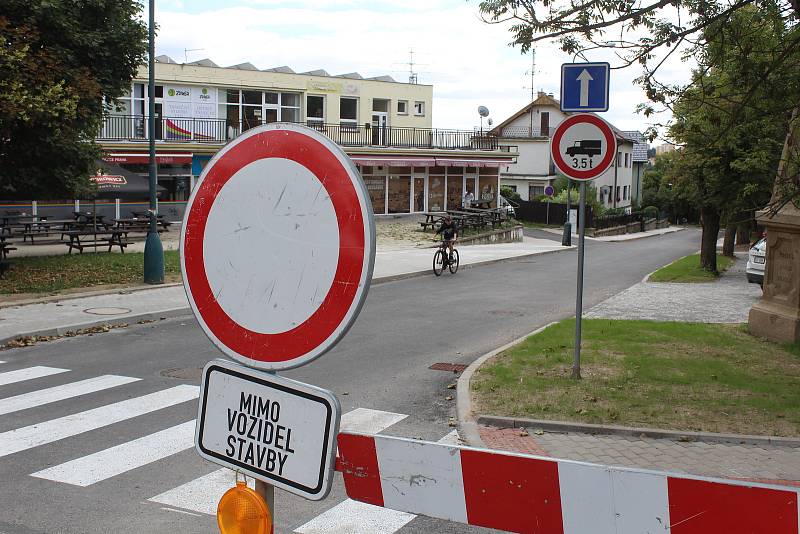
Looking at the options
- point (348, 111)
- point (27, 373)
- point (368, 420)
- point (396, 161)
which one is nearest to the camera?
point (368, 420)

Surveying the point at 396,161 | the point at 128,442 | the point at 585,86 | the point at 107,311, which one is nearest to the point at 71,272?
the point at 107,311

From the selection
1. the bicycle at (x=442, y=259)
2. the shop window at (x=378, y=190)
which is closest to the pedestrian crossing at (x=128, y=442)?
the bicycle at (x=442, y=259)

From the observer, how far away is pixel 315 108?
4750 centimetres

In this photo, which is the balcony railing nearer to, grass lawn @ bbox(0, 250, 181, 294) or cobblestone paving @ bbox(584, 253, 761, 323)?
grass lawn @ bbox(0, 250, 181, 294)

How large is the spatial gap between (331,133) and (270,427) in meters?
43.0

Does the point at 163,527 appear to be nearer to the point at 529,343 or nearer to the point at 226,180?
the point at 226,180

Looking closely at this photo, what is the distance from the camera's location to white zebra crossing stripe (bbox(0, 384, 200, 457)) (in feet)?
26.1

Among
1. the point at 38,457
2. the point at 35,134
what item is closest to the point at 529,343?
the point at 38,457

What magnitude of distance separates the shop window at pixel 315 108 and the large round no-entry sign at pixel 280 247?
147 ft

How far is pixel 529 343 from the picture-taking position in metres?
13.0

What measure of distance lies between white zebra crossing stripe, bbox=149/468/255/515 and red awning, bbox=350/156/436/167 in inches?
1443

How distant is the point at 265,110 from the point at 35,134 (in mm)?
26557

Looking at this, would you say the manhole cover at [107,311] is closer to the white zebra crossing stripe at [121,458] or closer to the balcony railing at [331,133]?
the white zebra crossing stripe at [121,458]

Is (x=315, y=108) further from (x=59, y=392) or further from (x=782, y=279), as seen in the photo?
(x=59, y=392)
